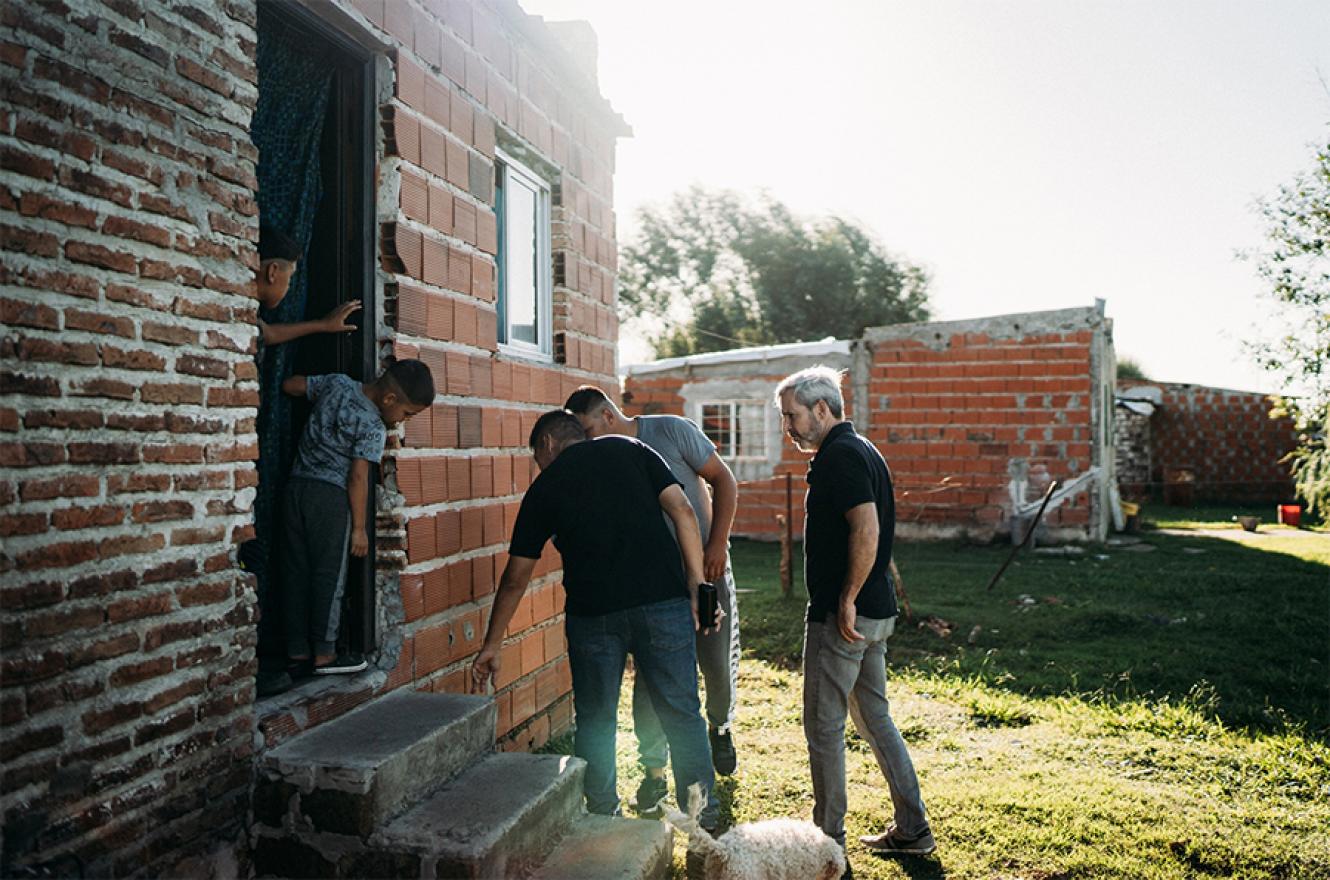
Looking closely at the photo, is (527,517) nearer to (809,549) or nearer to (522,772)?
(522,772)

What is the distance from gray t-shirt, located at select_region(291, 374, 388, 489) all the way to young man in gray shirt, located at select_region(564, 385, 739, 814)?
1143 millimetres

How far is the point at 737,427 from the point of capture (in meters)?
16.0

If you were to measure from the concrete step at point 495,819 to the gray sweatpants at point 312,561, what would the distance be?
827 mm

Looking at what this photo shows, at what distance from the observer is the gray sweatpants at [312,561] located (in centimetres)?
348

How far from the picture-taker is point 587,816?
3609 mm

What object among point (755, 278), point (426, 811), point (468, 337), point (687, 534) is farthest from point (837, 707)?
point (755, 278)

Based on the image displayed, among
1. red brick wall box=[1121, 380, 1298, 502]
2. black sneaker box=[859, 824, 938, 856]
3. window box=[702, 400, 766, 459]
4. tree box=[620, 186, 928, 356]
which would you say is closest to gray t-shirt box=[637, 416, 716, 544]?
black sneaker box=[859, 824, 938, 856]

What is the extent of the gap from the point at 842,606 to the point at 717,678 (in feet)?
4.48

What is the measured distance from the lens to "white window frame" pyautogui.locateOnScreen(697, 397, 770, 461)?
51.6 feet

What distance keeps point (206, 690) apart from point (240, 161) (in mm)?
1697

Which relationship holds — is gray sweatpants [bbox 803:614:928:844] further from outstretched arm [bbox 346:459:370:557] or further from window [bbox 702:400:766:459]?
window [bbox 702:400:766:459]

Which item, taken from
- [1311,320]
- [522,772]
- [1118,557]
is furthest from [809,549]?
[1311,320]

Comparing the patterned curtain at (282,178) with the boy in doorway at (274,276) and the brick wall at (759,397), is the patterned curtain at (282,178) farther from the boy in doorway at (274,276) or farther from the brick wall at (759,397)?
the brick wall at (759,397)

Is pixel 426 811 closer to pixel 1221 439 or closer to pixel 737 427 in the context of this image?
pixel 737 427
